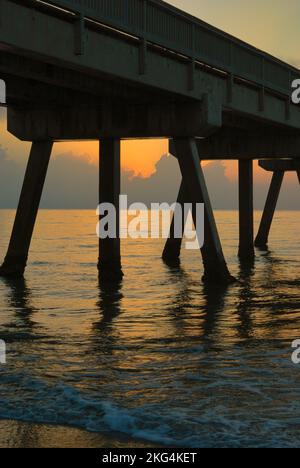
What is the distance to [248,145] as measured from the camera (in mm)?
41219

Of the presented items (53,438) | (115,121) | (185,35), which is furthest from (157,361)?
(115,121)

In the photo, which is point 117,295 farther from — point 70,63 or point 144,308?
point 70,63

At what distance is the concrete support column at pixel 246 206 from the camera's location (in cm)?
4234

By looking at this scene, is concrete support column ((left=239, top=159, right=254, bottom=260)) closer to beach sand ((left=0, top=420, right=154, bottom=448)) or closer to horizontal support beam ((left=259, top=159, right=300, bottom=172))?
horizontal support beam ((left=259, top=159, right=300, bottom=172))

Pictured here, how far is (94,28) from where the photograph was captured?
2127 cm

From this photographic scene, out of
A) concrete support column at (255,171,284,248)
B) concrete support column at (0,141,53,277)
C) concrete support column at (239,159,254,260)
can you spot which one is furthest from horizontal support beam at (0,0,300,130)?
concrete support column at (255,171,284,248)

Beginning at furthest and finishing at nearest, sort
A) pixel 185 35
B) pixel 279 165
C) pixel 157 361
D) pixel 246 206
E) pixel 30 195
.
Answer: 1. pixel 279 165
2. pixel 246 206
3. pixel 30 195
4. pixel 185 35
5. pixel 157 361

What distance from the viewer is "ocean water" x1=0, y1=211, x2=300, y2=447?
10.9 meters

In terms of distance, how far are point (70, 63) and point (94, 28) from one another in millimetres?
1782

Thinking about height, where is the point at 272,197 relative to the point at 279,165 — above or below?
below

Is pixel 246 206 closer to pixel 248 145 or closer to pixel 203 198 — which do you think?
pixel 248 145

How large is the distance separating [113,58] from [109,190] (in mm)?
8357

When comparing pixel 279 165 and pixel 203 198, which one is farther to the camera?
pixel 279 165

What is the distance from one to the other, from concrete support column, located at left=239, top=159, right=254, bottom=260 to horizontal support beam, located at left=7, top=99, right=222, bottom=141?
46.9 feet
